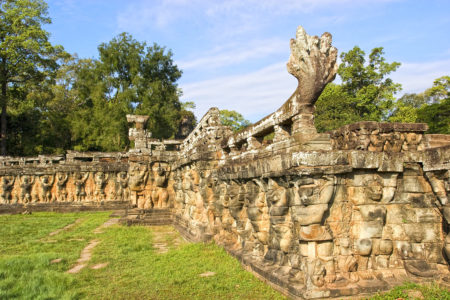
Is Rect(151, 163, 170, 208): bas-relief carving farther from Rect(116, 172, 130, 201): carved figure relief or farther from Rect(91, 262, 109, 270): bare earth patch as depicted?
Rect(91, 262, 109, 270): bare earth patch

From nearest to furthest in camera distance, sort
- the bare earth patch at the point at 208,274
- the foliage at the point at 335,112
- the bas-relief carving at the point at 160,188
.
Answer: the bare earth patch at the point at 208,274 < the bas-relief carving at the point at 160,188 < the foliage at the point at 335,112

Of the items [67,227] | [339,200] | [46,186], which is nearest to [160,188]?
[67,227]

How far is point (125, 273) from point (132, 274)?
20 cm

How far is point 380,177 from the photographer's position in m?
4.82

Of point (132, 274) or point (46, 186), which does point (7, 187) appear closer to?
point (46, 186)

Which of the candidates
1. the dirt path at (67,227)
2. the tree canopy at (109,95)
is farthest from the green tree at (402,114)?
the dirt path at (67,227)

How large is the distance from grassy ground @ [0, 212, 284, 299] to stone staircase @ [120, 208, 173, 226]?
2.87m

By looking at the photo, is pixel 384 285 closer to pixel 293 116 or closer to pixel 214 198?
pixel 293 116

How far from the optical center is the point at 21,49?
90.9 feet

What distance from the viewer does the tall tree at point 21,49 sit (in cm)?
2709

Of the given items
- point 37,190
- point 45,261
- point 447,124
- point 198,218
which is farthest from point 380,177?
point 447,124

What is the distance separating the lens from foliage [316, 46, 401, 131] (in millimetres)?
25750

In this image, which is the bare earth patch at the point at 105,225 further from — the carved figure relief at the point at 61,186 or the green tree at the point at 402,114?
the green tree at the point at 402,114

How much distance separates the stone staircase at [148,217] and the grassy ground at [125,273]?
2.87 meters
